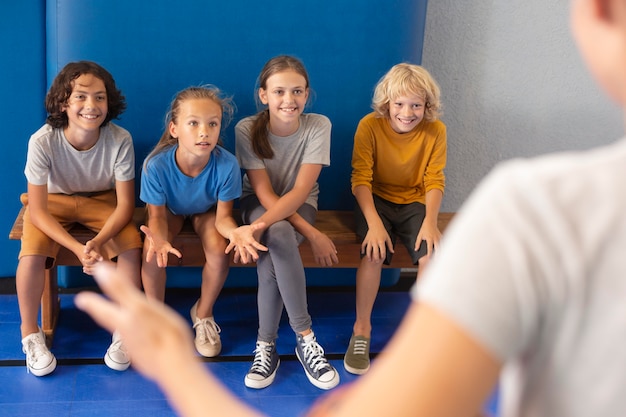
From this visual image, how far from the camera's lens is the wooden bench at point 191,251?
108 inches

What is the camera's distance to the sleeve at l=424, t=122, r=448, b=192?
294 cm

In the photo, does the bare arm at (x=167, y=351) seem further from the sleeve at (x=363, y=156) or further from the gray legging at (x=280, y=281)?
the sleeve at (x=363, y=156)

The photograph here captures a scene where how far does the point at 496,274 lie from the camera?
1.26ft

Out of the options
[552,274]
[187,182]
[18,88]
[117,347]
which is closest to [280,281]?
[187,182]

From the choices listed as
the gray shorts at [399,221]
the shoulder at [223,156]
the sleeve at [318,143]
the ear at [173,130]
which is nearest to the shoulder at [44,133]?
the ear at [173,130]

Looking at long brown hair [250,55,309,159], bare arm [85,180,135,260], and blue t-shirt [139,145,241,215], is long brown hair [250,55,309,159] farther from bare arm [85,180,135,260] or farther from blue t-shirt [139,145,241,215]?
bare arm [85,180,135,260]

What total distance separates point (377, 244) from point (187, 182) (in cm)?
73

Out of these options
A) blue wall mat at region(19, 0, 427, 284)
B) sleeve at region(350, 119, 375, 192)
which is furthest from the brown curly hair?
sleeve at region(350, 119, 375, 192)

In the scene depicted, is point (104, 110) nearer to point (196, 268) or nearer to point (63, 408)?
point (196, 268)

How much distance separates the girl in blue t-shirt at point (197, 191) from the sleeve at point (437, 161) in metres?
0.76

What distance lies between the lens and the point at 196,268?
3.18 metres

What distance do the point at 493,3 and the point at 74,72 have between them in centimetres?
172

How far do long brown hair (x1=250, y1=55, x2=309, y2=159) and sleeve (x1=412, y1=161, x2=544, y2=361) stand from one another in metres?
2.41

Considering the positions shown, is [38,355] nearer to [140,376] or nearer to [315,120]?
[140,376]
